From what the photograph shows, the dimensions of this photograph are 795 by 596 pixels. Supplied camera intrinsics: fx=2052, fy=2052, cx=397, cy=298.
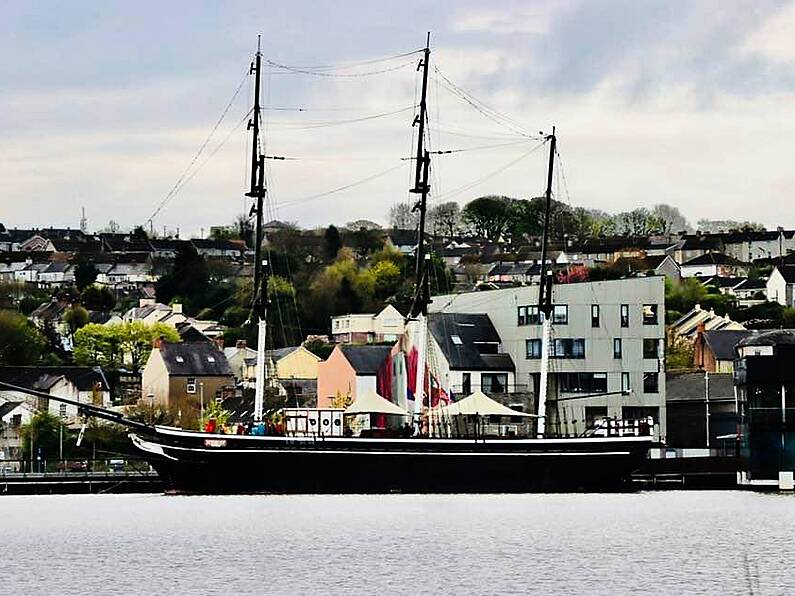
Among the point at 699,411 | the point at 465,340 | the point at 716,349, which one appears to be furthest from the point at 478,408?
the point at 716,349

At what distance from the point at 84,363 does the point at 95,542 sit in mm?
116786

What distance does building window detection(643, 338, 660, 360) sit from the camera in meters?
120

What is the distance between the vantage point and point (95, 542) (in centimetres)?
6762

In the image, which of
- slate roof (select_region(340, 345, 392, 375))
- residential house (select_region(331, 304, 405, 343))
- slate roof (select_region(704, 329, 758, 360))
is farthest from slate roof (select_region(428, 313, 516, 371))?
residential house (select_region(331, 304, 405, 343))

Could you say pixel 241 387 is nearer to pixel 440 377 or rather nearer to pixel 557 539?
pixel 440 377

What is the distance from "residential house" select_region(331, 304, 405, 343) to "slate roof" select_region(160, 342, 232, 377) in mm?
23280

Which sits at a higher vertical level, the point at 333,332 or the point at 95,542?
the point at 333,332

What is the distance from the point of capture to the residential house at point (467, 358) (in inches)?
4729

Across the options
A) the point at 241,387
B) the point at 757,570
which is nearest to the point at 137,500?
the point at 757,570

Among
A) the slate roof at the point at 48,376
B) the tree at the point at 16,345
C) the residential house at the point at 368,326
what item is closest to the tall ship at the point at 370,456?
the slate roof at the point at 48,376

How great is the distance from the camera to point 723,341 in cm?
15400

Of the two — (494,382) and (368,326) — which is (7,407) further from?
(368,326)

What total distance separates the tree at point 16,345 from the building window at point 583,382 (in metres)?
62.2

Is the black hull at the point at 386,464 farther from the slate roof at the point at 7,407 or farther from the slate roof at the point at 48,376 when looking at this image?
the slate roof at the point at 48,376
